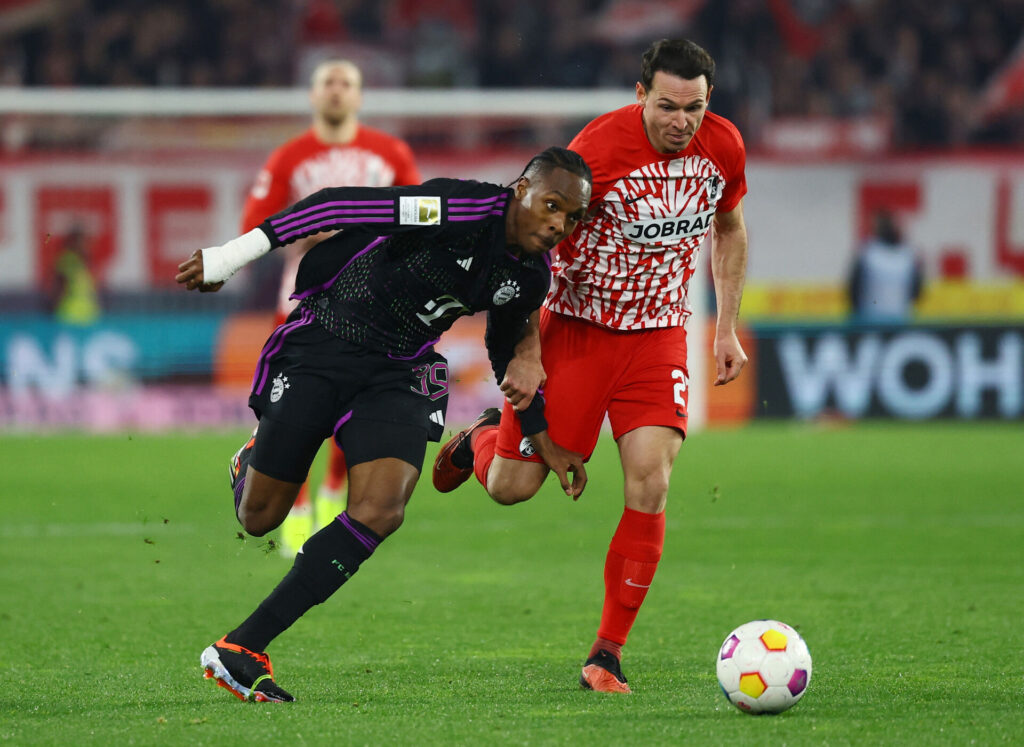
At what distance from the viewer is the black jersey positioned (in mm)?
4566

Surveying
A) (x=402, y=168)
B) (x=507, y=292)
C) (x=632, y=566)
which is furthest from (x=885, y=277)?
(x=507, y=292)

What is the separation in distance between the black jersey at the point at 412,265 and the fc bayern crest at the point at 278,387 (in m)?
0.22

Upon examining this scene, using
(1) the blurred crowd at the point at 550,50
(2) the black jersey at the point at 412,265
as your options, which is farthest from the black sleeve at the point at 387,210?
(1) the blurred crowd at the point at 550,50

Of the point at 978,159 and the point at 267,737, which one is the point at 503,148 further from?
the point at 267,737

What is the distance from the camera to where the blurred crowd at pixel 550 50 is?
20156 millimetres

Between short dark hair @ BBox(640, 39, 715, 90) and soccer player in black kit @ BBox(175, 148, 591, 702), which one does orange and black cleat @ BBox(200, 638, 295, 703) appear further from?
short dark hair @ BBox(640, 39, 715, 90)

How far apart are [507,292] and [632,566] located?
40.4 inches

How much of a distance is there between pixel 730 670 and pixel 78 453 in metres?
10.2

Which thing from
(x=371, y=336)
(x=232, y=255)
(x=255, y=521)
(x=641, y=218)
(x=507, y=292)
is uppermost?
(x=641, y=218)

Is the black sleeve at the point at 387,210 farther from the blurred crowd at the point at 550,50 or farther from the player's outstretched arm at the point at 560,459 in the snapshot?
the blurred crowd at the point at 550,50

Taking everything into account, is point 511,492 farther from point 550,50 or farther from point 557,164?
point 550,50

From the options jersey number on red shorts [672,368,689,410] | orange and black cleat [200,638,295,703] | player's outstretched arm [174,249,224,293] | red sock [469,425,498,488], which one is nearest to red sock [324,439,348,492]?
red sock [469,425,498,488]

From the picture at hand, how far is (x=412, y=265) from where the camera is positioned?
4.78 metres

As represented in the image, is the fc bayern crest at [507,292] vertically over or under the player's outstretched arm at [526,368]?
over
